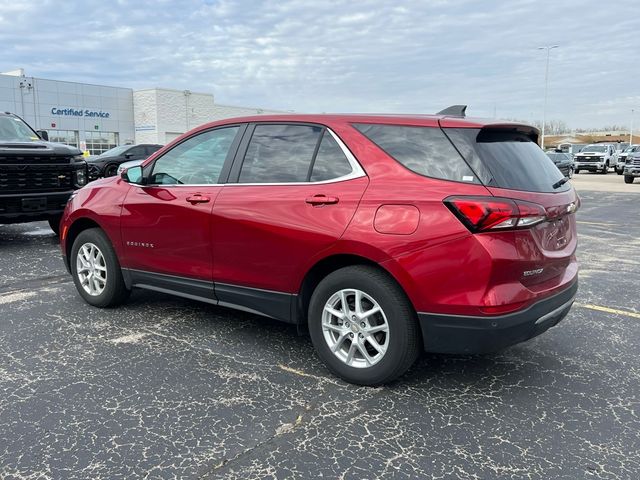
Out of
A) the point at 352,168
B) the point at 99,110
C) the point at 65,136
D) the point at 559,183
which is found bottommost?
the point at 559,183

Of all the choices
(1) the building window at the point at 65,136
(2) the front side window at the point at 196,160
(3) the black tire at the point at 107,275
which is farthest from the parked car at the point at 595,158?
(1) the building window at the point at 65,136

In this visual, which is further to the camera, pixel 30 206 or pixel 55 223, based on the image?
pixel 55 223

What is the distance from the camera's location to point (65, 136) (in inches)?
1911

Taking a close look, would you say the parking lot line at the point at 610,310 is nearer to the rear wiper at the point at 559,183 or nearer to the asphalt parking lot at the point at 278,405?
the asphalt parking lot at the point at 278,405

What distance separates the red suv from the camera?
305 centimetres

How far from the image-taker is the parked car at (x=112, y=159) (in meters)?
20.9

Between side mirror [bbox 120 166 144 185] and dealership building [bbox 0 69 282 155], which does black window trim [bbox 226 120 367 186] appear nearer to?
side mirror [bbox 120 166 144 185]

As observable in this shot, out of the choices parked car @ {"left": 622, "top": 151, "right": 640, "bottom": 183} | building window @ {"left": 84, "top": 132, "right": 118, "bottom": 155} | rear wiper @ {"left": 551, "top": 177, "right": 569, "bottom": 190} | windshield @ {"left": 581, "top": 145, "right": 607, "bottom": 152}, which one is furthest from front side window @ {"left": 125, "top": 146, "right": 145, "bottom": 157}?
windshield @ {"left": 581, "top": 145, "right": 607, "bottom": 152}

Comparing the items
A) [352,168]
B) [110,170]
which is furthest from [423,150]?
[110,170]

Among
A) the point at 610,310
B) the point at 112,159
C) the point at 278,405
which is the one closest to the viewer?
the point at 278,405

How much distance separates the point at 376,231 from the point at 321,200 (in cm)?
46

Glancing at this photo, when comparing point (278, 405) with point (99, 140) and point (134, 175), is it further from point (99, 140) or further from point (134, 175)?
point (99, 140)

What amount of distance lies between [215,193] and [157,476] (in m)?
2.09

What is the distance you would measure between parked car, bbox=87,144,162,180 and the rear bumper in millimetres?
19679
